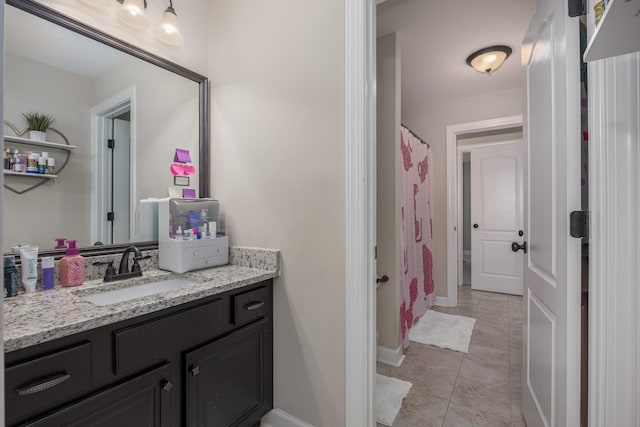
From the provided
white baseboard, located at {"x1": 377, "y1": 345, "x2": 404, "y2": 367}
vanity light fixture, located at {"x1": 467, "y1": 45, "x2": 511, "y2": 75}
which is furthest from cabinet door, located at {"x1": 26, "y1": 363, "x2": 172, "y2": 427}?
vanity light fixture, located at {"x1": 467, "y1": 45, "x2": 511, "y2": 75}

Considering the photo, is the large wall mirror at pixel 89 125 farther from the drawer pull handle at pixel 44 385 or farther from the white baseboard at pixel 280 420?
the white baseboard at pixel 280 420

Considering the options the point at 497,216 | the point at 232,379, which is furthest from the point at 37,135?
the point at 497,216

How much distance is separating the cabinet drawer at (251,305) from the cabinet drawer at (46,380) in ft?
1.83

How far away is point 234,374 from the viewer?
1318mm

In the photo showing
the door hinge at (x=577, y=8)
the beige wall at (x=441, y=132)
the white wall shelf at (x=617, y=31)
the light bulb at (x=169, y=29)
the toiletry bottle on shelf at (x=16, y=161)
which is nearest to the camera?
the white wall shelf at (x=617, y=31)

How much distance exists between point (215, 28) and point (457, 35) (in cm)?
187

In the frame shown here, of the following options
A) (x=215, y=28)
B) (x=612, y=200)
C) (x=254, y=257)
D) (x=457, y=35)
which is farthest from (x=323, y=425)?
(x=457, y=35)

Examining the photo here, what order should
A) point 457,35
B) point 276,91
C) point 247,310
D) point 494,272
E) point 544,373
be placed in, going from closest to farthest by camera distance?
point 544,373
point 247,310
point 276,91
point 457,35
point 494,272

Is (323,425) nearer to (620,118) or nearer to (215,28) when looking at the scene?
(620,118)

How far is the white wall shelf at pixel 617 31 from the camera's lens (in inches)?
22.4

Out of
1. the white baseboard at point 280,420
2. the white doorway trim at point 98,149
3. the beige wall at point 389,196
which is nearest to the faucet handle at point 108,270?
the white doorway trim at point 98,149

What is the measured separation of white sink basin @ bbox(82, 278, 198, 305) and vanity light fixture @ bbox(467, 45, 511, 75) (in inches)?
113

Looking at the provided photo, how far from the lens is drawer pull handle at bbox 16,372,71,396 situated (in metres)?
0.76

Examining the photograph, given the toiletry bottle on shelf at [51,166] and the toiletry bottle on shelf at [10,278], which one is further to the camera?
the toiletry bottle on shelf at [51,166]
